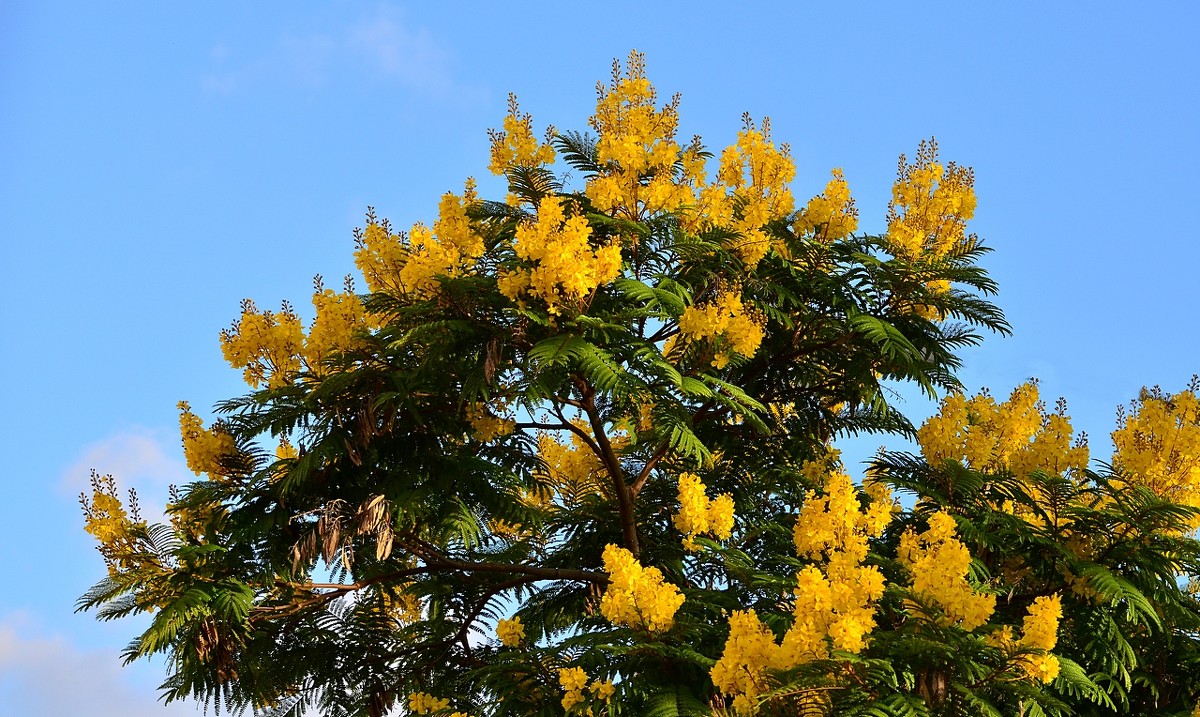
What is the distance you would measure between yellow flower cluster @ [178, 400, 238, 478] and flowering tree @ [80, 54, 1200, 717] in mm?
16

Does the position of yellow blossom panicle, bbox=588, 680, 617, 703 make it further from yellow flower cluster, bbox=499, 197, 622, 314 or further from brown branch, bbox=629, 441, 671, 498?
brown branch, bbox=629, 441, 671, 498

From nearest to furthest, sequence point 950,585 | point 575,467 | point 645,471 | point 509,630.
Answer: point 950,585, point 509,630, point 645,471, point 575,467

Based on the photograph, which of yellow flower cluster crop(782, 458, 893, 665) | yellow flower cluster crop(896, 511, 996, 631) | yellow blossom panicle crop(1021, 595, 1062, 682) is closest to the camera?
yellow flower cluster crop(782, 458, 893, 665)

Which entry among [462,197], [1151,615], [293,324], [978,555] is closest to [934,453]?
[978,555]

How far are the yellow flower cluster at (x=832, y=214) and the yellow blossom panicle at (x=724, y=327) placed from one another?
1847mm

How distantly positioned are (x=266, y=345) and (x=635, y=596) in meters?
3.72

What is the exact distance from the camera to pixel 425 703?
31.2ft

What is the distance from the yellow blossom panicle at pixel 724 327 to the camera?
8.40m

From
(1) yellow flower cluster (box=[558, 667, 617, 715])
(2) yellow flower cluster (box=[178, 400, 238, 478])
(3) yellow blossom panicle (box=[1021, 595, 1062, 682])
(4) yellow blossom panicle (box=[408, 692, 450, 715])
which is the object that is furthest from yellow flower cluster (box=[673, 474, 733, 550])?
(2) yellow flower cluster (box=[178, 400, 238, 478])

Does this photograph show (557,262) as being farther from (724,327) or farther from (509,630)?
(509,630)

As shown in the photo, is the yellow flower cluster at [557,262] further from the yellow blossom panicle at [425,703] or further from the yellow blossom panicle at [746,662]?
the yellow blossom panicle at [425,703]

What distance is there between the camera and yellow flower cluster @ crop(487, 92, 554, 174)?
9.77 metres

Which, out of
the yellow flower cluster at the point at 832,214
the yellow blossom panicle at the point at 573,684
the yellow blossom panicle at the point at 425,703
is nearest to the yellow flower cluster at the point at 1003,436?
the yellow flower cluster at the point at 832,214

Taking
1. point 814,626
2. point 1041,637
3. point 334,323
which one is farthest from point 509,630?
point 1041,637
